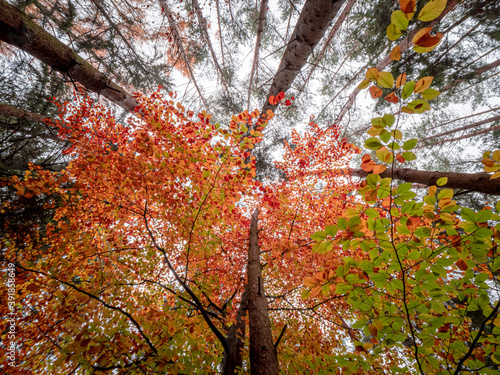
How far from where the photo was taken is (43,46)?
260 centimetres

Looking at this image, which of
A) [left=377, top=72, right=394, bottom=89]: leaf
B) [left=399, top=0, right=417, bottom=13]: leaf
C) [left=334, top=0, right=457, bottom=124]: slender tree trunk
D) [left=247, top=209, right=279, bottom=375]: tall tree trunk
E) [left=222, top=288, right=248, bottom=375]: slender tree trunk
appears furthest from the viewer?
[left=334, top=0, right=457, bottom=124]: slender tree trunk

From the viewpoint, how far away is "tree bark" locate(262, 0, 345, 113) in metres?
2.59

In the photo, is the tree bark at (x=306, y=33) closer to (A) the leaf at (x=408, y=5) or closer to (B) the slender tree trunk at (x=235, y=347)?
(A) the leaf at (x=408, y=5)

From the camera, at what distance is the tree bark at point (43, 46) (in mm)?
2350

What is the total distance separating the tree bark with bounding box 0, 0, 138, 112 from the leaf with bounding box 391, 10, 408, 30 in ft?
14.0

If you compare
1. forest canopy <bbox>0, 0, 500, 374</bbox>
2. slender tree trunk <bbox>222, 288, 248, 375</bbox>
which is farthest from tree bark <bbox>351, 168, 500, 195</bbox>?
slender tree trunk <bbox>222, 288, 248, 375</bbox>

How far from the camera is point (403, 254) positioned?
4.56ft

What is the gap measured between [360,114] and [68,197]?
10.6 metres

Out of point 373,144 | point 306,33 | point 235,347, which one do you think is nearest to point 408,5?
point 373,144

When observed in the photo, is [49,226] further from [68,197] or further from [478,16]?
[478,16]

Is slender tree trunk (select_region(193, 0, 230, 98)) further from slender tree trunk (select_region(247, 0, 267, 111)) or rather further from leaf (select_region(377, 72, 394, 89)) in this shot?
leaf (select_region(377, 72, 394, 89))

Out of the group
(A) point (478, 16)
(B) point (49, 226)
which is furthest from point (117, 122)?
(A) point (478, 16)

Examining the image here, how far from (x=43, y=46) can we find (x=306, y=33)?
A: 3.95 meters

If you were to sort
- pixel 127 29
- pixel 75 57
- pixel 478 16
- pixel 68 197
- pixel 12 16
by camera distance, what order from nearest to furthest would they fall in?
pixel 12 16 < pixel 75 57 < pixel 478 16 < pixel 68 197 < pixel 127 29
